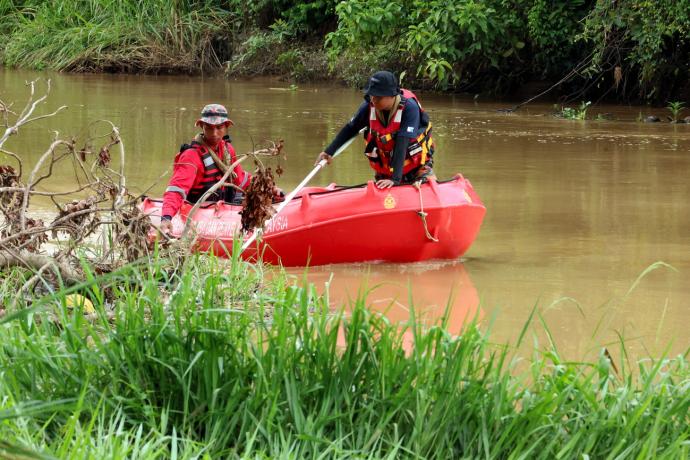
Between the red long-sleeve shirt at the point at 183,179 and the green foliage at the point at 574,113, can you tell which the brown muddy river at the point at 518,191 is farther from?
the red long-sleeve shirt at the point at 183,179

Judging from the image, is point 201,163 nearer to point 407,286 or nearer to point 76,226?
point 407,286

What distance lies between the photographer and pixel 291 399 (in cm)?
333

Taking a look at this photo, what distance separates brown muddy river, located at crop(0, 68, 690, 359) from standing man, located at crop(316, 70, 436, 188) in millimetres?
613

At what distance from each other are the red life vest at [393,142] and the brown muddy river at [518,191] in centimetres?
69

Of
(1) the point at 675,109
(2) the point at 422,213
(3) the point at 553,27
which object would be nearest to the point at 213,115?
(2) the point at 422,213

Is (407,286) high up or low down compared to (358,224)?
down

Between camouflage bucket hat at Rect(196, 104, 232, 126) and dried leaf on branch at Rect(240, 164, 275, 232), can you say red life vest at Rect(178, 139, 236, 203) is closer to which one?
camouflage bucket hat at Rect(196, 104, 232, 126)

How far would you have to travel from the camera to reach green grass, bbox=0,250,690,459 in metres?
3.22

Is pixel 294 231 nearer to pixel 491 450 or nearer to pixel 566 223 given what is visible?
pixel 566 223

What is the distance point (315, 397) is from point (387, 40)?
14.5m

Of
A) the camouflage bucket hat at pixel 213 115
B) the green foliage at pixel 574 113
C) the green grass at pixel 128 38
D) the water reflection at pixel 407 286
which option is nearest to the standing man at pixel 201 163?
the camouflage bucket hat at pixel 213 115

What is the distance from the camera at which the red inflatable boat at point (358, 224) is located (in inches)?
276

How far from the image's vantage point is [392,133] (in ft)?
23.7

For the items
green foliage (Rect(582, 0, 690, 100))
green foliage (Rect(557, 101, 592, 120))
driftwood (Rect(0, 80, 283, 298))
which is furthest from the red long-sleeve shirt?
green foliage (Rect(557, 101, 592, 120))
